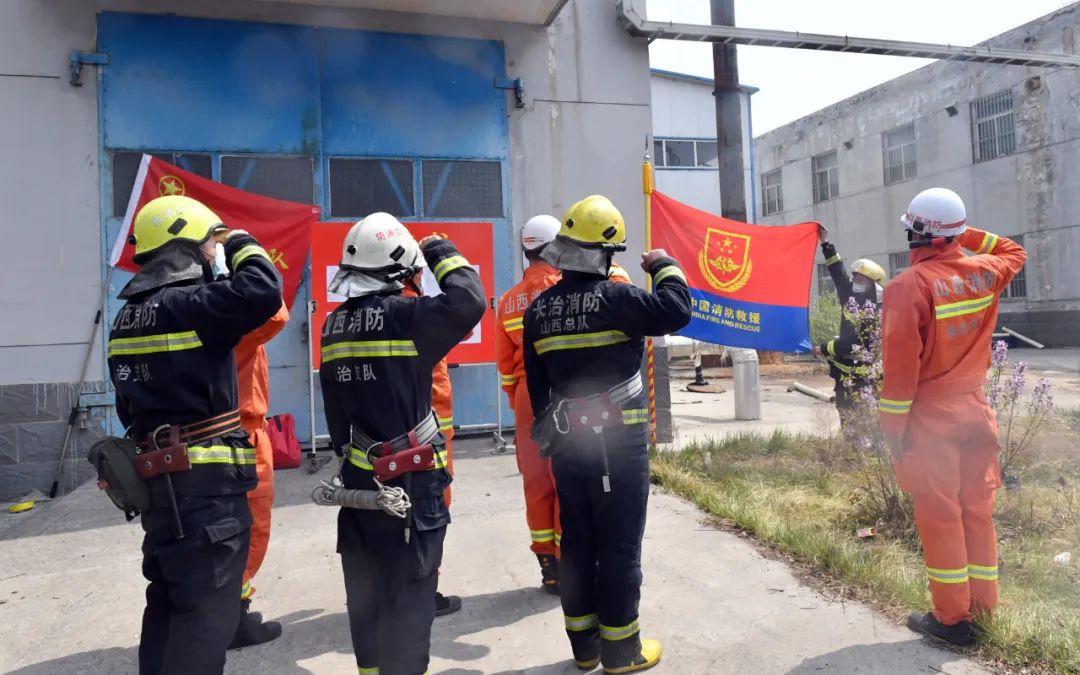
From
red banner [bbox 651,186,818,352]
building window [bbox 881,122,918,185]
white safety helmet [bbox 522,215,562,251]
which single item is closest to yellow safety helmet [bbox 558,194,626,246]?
white safety helmet [bbox 522,215,562,251]

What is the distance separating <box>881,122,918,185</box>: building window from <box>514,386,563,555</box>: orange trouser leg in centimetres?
2343

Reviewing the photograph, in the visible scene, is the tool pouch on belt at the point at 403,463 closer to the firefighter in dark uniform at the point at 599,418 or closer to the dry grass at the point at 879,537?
the firefighter in dark uniform at the point at 599,418

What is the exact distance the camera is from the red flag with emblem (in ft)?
22.1

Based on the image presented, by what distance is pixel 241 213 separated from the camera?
6.94 metres

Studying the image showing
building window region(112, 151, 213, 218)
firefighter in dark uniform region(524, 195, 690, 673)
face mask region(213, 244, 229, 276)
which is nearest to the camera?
firefighter in dark uniform region(524, 195, 690, 673)

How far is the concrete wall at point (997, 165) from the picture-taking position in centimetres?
1905

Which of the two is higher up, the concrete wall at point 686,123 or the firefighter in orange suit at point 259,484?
the concrete wall at point 686,123

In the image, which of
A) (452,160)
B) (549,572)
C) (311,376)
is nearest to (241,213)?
(311,376)

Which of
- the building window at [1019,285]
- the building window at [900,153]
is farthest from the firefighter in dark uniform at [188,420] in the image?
the building window at [900,153]

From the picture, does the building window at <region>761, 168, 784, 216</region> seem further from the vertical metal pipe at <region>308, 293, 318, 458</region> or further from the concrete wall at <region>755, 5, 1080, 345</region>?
the vertical metal pipe at <region>308, 293, 318, 458</region>

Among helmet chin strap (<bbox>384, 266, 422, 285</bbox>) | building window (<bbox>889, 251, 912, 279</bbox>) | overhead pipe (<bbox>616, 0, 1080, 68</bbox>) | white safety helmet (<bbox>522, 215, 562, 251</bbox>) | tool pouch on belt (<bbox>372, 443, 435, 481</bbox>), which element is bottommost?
tool pouch on belt (<bbox>372, 443, 435, 481</bbox>)

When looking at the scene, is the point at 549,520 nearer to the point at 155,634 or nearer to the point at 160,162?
the point at 155,634

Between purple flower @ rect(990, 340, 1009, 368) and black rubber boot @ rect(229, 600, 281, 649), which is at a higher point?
purple flower @ rect(990, 340, 1009, 368)

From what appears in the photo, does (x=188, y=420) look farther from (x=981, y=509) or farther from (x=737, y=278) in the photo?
(x=737, y=278)
